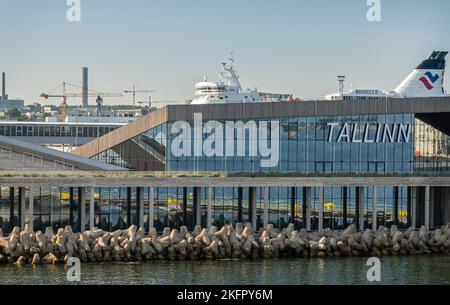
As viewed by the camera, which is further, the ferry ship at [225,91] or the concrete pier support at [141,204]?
the ferry ship at [225,91]

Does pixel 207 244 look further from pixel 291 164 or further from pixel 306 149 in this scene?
pixel 306 149

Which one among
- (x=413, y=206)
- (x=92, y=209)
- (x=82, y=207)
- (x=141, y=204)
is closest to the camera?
(x=92, y=209)

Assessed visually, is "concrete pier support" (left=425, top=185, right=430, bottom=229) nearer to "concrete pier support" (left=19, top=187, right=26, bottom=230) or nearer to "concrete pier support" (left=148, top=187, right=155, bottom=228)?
"concrete pier support" (left=148, top=187, right=155, bottom=228)

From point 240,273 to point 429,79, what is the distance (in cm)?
6965

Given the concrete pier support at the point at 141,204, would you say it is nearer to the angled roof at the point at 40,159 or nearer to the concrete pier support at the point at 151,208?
the concrete pier support at the point at 151,208

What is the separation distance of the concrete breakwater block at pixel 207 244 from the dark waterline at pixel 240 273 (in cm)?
84

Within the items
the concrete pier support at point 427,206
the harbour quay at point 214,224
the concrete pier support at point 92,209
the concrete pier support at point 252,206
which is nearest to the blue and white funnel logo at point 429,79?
the harbour quay at point 214,224

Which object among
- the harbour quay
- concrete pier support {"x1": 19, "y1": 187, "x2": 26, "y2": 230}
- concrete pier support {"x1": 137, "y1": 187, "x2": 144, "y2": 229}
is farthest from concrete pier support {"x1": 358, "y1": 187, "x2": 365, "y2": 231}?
concrete pier support {"x1": 19, "y1": 187, "x2": 26, "y2": 230}

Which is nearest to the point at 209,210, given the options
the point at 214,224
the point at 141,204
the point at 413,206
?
the point at 141,204

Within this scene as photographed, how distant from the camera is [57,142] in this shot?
152 meters

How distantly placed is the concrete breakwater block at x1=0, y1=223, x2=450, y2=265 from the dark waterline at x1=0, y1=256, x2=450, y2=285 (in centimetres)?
84

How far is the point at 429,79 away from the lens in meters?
122

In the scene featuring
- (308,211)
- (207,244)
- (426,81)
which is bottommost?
(207,244)

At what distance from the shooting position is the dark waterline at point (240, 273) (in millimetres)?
53812
